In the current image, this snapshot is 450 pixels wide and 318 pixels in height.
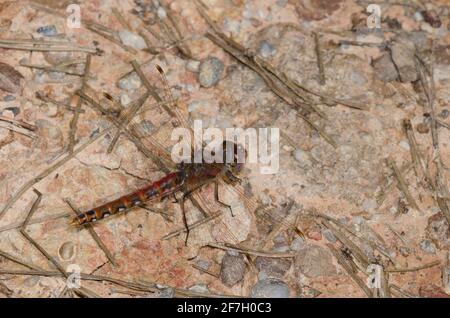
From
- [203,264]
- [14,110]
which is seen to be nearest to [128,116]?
[14,110]

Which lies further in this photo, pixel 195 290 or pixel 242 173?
pixel 242 173

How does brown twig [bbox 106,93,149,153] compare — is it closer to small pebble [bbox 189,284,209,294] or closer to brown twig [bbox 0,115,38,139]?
brown twig [bbox 0,115,38,139]

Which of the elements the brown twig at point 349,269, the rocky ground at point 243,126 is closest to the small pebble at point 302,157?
the rocky ground at point 243,126

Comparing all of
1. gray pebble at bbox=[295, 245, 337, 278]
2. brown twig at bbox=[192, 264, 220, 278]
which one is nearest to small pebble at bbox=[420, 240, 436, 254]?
gray pebble at bbox=[295, 245, 337, 278]

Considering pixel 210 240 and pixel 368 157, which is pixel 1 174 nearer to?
pixel 210 240

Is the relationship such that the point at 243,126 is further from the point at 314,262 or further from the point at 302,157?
the point at 314,262

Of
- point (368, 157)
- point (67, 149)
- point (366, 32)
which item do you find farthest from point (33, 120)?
point (366, 32)

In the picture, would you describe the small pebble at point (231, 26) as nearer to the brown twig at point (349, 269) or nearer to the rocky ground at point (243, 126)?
the rocky ground at point (243, 126)
